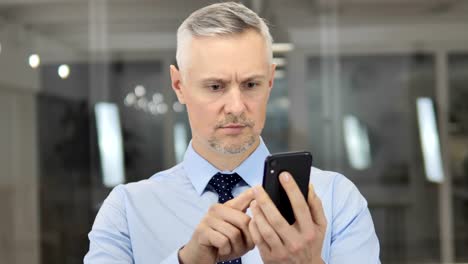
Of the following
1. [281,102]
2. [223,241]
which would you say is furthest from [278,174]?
[281,102]

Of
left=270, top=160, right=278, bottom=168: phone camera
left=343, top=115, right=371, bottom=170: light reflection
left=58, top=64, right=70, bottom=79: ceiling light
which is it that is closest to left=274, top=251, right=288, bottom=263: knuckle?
left=270, top=160, right=278, bottom=168: phone camera

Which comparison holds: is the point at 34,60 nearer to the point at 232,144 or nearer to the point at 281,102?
the point at 281,102

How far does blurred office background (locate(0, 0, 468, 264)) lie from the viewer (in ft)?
15.9

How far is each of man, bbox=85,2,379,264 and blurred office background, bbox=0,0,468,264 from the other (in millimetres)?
3546

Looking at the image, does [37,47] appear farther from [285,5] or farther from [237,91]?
[237,91]

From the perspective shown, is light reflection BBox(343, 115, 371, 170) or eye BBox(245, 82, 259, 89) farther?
light reflection BBox(343, 115, 371, 170)

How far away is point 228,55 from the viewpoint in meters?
1.20

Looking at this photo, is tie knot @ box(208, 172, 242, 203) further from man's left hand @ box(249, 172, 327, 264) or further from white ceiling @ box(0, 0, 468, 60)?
white ceiling @ box(0, 0, 468, 60)

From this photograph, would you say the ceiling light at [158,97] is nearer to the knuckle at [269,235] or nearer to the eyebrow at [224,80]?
the eyebrow at [224,80]

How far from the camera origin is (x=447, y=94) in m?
4.87

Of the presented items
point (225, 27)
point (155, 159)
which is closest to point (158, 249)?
point (225, 27)

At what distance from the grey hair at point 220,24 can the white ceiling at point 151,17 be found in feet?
11.8

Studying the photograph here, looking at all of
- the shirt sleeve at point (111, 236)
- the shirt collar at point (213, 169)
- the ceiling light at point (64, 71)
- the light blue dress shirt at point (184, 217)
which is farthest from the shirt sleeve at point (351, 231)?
the ceiling light at point (64, 71)

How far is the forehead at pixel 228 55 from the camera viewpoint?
1195 millimetres
